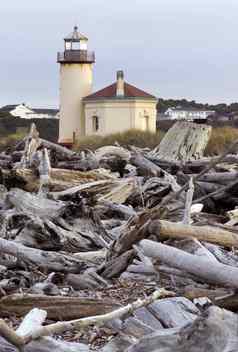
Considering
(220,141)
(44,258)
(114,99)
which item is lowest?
(114,99)

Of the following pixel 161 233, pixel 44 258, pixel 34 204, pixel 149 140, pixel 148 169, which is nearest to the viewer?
pixel 161 233

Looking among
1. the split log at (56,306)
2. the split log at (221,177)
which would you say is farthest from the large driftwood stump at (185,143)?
the split log at (56,306)

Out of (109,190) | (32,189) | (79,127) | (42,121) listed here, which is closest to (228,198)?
(109,190)

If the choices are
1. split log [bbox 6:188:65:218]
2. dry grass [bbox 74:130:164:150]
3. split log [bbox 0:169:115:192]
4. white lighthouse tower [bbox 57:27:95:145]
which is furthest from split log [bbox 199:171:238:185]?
white lighthouse tower [bbox 57:27:95:145]

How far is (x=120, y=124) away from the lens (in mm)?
47656

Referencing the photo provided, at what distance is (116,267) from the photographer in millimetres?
5320

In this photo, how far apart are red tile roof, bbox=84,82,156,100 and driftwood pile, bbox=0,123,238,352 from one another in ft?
127

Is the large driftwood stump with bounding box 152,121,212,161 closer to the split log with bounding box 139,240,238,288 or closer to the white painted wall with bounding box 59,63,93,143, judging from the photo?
the split log with bounding box 139,240,238,288

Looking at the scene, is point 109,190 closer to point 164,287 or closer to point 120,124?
point 164,287

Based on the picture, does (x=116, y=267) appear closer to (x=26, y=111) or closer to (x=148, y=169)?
(x=148, y=169)

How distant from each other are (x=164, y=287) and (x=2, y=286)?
967mm

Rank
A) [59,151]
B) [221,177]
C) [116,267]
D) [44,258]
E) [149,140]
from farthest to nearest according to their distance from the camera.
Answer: [149,140] < [59,151] < [221,177] < [44,258] < [116,267]

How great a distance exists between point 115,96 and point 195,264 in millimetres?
44457

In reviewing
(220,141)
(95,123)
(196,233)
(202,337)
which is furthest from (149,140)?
(202,337)
